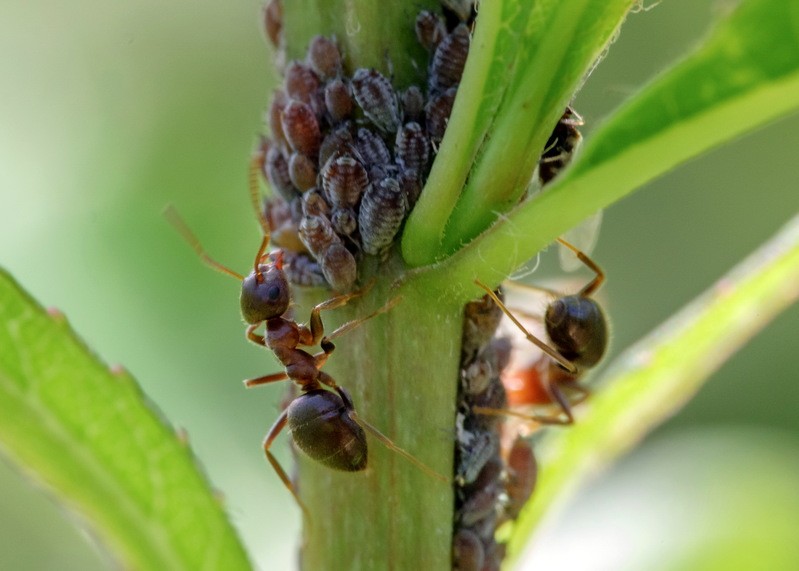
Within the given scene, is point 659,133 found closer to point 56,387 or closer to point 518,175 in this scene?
point 518,175

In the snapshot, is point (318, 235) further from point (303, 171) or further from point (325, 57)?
point (325, 57)

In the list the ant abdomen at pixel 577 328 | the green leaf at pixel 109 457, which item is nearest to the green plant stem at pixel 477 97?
the green leaf at pixel 109 457

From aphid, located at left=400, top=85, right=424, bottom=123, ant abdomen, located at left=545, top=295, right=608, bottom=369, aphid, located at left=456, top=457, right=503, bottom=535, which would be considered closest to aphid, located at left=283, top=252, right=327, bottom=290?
aphid, located at left=400, top=85, right=424, bottom=123

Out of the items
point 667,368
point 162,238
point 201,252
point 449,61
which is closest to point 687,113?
point 449,61

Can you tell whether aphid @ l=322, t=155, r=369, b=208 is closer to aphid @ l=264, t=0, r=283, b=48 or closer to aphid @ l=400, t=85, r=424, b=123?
Result: aphid @ l=400, t=85, r=424, b=123

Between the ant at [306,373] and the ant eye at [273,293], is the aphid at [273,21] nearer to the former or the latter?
the ant at [306,373]

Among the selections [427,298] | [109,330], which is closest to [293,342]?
[427,298]

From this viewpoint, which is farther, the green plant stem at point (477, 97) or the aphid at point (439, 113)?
the aphid at point (439, 113)
